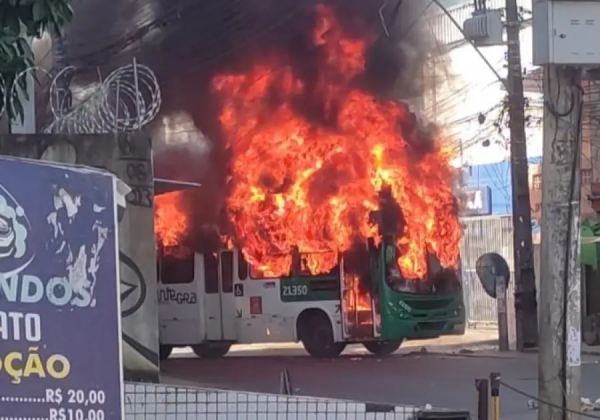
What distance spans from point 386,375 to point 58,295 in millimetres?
12800

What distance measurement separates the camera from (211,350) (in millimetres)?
22078

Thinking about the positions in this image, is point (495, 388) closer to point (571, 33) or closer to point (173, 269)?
point (571, 33)

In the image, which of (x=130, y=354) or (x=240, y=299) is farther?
(x=240, y=299)

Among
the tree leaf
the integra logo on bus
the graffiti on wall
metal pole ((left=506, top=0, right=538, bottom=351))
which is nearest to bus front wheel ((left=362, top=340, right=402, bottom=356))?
metal pole ((left=506, top=0, right=538, bottom=351))

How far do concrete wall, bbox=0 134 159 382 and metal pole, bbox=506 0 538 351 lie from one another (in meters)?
13.1

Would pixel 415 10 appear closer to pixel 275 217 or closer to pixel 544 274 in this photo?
pixel 275 217

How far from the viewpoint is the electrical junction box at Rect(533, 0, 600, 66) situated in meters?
8.22

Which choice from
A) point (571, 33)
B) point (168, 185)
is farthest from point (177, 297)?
point (571, 33)

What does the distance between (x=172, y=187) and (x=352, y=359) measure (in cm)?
901

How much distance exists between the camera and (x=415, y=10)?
21312mm

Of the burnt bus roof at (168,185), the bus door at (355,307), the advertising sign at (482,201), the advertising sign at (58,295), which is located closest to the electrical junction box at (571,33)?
the burnt bus roof at (168,185)

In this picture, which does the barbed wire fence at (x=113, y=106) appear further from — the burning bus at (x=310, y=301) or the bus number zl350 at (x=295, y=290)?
the bus number zl350 at (x=295, y=290)

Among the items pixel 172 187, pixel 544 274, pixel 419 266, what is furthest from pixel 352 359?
pixel 544 274

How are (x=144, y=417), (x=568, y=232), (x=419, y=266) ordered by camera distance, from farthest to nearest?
(x=419, y=266), (x=568, y=232), (x=144, y=417)
